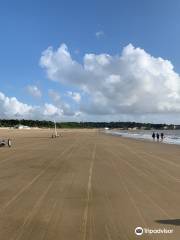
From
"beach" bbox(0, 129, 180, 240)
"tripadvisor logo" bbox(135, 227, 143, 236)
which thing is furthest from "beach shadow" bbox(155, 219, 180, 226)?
"tripadvisor logo" bbox(135, 227, 143, 236)

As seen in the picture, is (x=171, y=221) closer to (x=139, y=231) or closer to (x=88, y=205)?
(x=139, y=231)

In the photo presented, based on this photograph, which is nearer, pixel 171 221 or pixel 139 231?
pixel 139 231

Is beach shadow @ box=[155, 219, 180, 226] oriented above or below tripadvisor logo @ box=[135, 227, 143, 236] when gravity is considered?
above

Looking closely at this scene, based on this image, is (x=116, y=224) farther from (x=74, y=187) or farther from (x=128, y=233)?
(x=74, y=187)

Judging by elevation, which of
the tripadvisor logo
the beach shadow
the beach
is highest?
the beach shadow

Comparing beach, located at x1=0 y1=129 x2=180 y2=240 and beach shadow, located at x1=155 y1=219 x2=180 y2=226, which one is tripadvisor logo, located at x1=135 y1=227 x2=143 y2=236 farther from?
beach shadow, located at x1=155 y1=219 x2=180 y2=226

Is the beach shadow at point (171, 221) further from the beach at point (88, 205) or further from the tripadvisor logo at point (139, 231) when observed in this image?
the tripadvisor logo at point (139, 231)

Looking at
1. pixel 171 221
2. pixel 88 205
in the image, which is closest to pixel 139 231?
pixel 171 221

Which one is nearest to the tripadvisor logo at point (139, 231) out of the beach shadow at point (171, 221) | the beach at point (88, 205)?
the beach at point (88, 205)

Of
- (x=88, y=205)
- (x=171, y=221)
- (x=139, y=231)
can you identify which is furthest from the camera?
(x=88, y=205)

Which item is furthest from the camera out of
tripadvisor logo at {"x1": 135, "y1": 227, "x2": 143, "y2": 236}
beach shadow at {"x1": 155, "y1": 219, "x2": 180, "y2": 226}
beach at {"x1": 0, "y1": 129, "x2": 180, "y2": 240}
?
beach shadow at {"x1": 155, "y1": 219, "x2": 180, "y2": 226}

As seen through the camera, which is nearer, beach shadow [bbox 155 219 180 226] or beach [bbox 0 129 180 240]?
beach [bbox 0 129 180 240]

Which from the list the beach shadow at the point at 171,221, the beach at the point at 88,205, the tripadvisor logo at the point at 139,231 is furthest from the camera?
the beach shadow at the point at 171,221

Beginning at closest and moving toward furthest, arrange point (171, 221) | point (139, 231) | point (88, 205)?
point (139, 231)
point (171, 221)
point (88, 205)
